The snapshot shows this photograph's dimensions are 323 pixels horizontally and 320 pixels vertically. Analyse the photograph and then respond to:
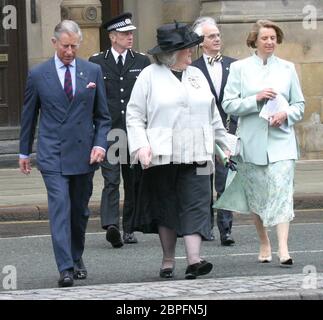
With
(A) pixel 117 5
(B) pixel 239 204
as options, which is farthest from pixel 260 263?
(A) pixel 117 5

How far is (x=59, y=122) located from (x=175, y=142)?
0.85 metres

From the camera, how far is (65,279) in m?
9.74

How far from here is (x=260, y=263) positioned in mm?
10961

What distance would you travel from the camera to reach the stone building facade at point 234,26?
60.5ft

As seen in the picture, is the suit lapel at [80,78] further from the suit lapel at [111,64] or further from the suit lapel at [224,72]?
the suit lapel at [224,72]

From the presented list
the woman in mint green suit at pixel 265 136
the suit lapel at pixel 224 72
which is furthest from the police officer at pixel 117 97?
the woman in mint green suit at pixel 265 136

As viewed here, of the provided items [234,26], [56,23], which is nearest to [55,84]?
[56,23]

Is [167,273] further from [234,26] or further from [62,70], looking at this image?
[234,26]

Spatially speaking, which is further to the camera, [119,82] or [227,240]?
[119,82]

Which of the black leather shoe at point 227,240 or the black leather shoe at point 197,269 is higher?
the black leather shoe at point 197,269

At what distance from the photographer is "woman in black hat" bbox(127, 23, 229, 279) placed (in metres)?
9.80

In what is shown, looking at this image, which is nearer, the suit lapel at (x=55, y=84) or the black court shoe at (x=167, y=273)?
the suit lapel at (x=55, y=84)

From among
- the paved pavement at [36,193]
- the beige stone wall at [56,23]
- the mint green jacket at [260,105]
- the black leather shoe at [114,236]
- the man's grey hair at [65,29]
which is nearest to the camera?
the man's grey hair at [65,29]

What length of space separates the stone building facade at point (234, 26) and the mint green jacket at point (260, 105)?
7.73m
